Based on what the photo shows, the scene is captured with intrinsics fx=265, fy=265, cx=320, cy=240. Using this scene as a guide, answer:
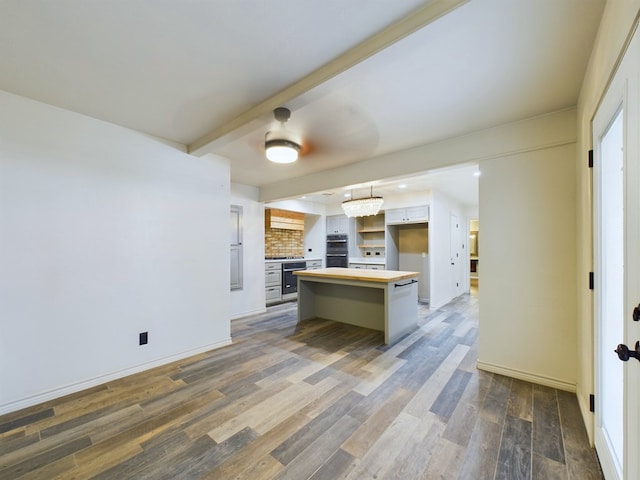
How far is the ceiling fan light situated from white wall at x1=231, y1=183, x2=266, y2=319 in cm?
255

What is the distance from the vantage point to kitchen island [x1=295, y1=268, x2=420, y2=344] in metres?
3.50

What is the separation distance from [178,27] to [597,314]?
9.64 feet

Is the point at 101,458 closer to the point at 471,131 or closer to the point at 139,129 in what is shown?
the point at 139,129

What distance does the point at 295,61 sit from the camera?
1680 millimetres

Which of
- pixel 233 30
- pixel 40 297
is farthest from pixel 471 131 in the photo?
pixel 40 297

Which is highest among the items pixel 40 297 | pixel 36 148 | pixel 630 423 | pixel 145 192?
pixel 36 148

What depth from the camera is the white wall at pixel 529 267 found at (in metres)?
2.31

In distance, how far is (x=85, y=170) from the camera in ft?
7.98

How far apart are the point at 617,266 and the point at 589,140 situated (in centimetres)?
87

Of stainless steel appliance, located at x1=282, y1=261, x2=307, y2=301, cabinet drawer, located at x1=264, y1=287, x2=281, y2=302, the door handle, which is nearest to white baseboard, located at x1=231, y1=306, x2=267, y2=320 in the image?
cabinet drawer, located at x1=264, y1=287, x2=281, y2=302

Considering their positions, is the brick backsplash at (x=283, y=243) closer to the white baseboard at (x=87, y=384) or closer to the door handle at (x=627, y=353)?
the white baseboard at (x=87, y=384)

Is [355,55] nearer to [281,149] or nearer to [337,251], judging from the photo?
[281,149]

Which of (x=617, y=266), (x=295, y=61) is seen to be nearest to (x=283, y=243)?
(x=295, y=61)

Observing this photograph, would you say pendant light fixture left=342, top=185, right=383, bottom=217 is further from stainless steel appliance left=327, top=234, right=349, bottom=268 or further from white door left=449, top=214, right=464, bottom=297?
white door left=449, top=214, right=464, bottom=297
